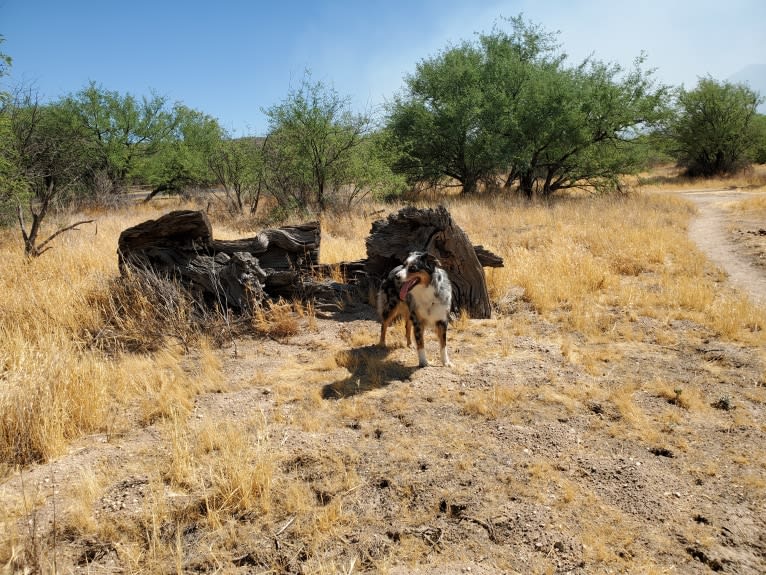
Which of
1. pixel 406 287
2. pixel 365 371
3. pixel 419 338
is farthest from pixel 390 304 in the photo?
pixel 365 371

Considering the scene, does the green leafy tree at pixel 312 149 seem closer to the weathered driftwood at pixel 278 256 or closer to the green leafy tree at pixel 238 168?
the green leafy tree at pixel 238 168

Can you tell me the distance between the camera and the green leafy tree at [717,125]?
27.9 m

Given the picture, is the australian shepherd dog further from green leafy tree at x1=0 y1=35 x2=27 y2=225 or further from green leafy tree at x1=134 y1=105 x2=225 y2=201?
green leafy tree at x1=134 y1=105 x2=225 y2=201

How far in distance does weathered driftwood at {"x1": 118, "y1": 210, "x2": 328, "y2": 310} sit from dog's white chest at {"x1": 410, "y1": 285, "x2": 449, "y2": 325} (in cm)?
230

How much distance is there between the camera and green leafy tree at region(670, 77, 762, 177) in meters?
27.9

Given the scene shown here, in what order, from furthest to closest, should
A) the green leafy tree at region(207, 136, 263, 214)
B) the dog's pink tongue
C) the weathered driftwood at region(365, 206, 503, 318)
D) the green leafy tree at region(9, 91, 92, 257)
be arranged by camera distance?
the green leafy tree at region(207, 136, 263, 214), the green leafy tree at region(9, 91, 92, 257), the weathered driftwood at region(365, 206, 503, 318), the dog's pink tongue

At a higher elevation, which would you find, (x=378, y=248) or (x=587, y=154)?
(x=587, y=154)

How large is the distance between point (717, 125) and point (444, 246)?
30.1 metres

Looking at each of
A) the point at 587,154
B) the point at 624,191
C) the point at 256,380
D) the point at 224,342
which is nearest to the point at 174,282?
the point at 224,342

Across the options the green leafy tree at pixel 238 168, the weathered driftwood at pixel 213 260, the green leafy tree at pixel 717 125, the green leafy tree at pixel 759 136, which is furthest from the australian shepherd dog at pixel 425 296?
the green leafy tree at pixel 759 136

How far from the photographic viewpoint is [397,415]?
13.4 feet

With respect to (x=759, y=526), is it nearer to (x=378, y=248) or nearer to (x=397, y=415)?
(x=397, y=415)

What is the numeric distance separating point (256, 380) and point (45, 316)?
113 inches

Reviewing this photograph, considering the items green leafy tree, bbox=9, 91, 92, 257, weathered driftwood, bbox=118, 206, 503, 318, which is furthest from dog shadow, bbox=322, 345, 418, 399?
green leafy tree, bbox=9, 91, 92, 257
